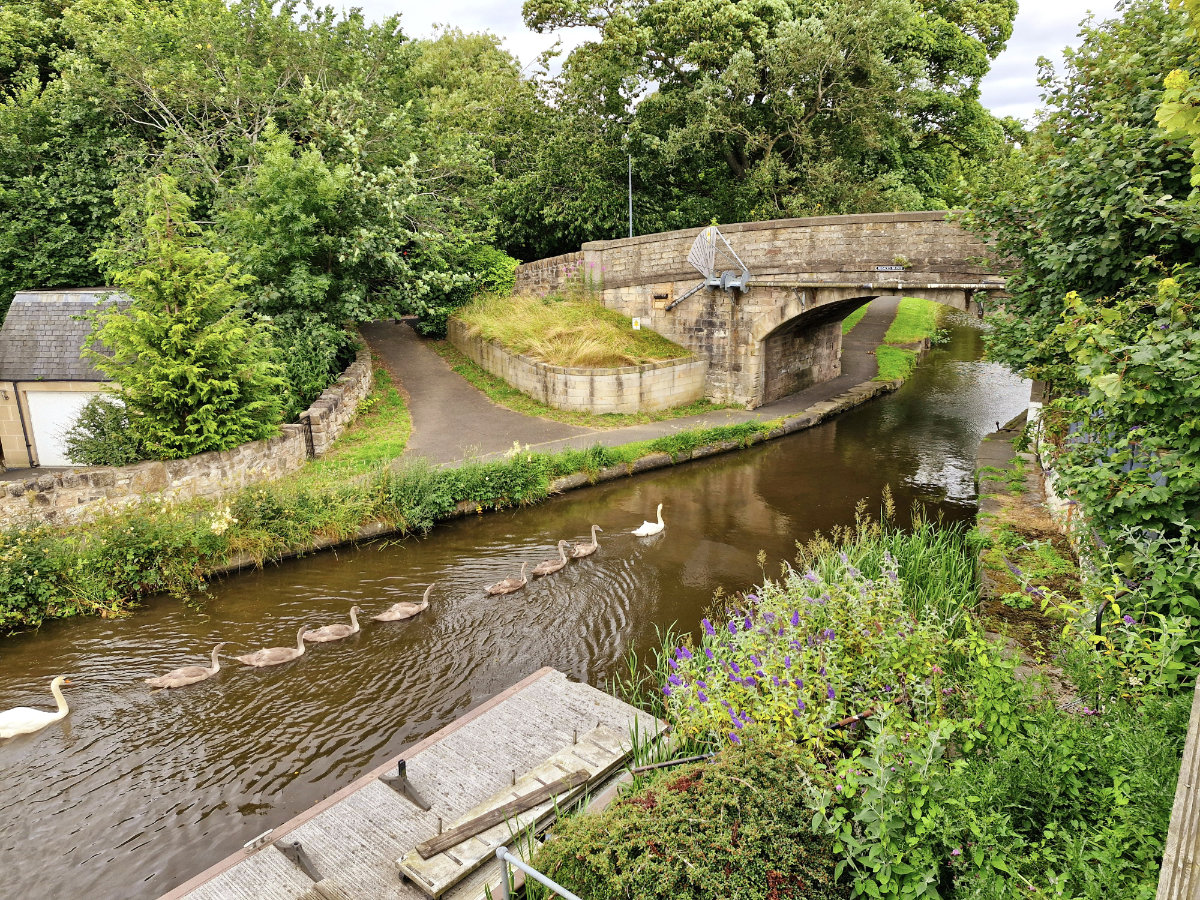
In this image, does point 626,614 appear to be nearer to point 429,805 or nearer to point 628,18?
Answer: point 429,805

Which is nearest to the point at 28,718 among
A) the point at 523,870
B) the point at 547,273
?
the point at 523,870

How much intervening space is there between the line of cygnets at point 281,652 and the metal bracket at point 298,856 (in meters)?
2.98

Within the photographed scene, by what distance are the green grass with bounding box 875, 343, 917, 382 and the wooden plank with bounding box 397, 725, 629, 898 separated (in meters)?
17.8

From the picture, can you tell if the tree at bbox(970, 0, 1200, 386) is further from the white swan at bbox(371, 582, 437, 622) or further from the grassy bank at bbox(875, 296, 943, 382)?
the grassy bank at bbox(875, 296, 943, 382)

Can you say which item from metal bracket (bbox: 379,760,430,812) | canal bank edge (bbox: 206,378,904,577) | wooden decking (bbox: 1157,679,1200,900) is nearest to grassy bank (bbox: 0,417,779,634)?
canal bank edge (bbox: 206,378,904,577)

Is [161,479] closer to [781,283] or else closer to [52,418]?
[52,418]

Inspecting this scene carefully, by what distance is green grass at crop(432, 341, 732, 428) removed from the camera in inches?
626

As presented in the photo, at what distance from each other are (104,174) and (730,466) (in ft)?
51.2

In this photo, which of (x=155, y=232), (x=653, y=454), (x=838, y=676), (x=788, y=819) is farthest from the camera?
(x=653, y=454)

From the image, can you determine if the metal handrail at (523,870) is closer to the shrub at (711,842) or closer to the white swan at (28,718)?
the shrub at (711,842)

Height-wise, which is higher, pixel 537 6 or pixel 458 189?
pixel 537 6

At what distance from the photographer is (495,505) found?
12.0 meters

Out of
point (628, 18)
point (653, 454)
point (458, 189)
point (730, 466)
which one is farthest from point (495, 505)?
point (628, 18)

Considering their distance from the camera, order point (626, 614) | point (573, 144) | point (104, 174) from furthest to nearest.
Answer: point (573, 144)
point (104, 174)
point (626, 614)
